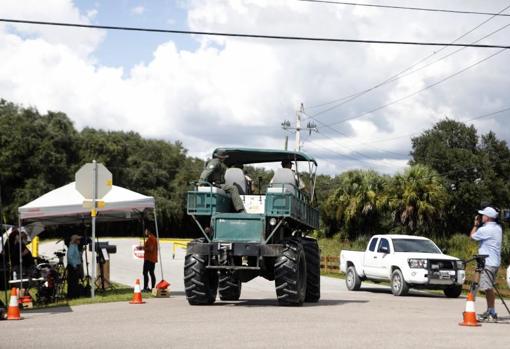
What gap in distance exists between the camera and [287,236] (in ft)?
59.6

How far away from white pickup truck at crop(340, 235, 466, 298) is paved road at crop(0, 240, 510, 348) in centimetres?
537

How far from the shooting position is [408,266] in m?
23.8

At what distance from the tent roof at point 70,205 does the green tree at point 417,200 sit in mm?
23929

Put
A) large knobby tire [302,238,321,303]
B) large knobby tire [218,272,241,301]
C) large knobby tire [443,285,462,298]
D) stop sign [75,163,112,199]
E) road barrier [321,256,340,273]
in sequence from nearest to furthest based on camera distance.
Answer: large knobby tire [218,272,241,301], large knobby tire [302,238,321,303], stop sign [75,163,112,199], large knobby tire [443,285,462,298], road barrier [321,256,340,273]

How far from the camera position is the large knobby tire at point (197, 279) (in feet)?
54.2

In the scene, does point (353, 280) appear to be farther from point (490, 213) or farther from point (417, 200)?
point (417, 200)

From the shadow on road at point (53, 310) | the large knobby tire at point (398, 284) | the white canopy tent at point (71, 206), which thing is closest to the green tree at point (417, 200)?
the large knobby tire at point (398, 284)

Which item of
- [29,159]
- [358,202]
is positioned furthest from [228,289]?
[29,159]

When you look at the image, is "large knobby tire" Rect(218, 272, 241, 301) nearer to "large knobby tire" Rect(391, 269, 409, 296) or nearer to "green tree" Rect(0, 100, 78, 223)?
"large knobby tire" Rect(391, 269, 409, 296)

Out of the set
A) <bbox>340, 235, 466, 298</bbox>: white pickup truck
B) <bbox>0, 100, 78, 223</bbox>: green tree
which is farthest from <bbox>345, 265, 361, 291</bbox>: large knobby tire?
<bbox>0, 100, 78, 223</bbox>: green tree

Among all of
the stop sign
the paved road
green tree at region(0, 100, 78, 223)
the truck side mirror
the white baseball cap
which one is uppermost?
green tree at region(0, 100, 78, 223)

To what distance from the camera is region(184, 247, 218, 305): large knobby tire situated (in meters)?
16.5

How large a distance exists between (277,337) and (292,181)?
697 cm

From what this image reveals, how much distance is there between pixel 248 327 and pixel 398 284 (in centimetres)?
1234
